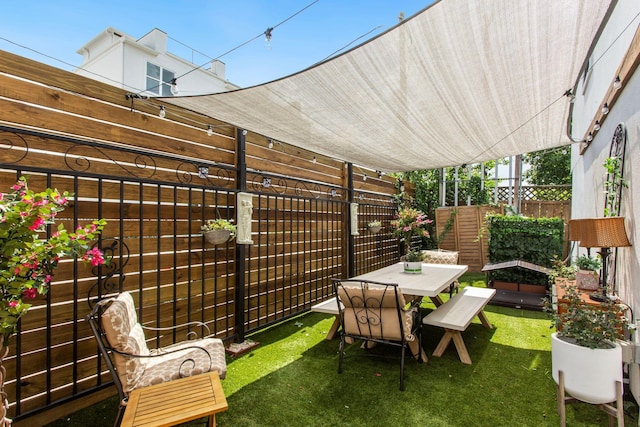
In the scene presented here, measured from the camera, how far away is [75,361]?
2.41 m

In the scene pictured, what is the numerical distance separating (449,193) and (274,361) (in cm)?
828

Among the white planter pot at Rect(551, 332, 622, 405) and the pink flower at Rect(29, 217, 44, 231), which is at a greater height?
the pink flower at Rect(29, 217, 44, 231)

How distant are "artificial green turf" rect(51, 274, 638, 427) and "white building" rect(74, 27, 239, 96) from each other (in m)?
8.76

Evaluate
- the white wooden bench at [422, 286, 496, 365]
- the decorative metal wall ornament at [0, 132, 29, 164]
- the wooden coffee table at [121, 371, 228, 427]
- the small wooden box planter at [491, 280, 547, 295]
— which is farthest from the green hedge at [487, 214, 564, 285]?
the decorative metal wall ornament at [0, 132, 29, 164]

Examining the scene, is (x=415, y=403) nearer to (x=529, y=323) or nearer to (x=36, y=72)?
(x=529, y=323)

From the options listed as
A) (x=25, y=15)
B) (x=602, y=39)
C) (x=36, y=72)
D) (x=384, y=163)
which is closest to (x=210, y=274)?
(x=36, y=72)

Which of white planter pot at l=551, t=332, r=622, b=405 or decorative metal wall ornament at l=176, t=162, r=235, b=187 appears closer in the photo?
white planter pot at l=551, t=332, r=622, b=405

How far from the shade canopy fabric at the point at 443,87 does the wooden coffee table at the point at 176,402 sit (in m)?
2.22

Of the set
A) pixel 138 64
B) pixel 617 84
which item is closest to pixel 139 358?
pixel 617 84

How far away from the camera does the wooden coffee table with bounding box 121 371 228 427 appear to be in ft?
5.49

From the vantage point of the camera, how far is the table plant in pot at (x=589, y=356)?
1.83 metres

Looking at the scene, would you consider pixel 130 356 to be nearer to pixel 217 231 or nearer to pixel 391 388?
pixel 217 231

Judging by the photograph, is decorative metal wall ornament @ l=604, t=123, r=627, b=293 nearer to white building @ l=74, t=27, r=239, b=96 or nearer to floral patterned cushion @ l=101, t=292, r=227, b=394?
floral patterned cushion @ l=101, t=292, r=227, b=394

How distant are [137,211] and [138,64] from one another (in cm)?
955
